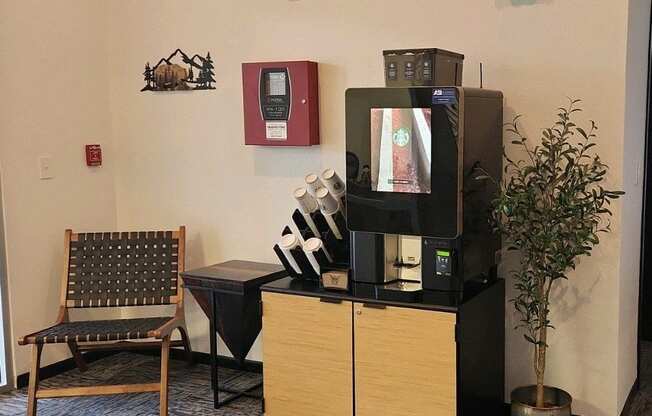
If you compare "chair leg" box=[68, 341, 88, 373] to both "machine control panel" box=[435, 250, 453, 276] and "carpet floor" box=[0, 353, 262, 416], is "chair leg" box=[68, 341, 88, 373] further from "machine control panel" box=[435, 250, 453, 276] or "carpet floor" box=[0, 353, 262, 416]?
"machine control panel" box=[435, 250, 453, 276]

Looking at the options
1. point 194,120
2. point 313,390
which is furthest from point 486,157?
point 194,120

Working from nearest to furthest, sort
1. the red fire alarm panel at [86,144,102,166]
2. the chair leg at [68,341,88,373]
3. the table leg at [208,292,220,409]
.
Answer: the table leg at [208,292,220,409] < the chair leg at [68,341,88,373] < the red fire alarm panel at [86,144,102,166]

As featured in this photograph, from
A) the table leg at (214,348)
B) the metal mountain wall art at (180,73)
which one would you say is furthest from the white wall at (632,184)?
the metal mountain wall art at (180,73)

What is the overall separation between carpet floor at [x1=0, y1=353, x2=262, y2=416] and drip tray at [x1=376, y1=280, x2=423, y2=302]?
1.03 metres

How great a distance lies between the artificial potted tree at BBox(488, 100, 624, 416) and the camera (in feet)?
9.86

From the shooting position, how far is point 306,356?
128 inches

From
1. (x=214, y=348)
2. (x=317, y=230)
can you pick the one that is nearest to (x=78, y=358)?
(x=214, y=348)

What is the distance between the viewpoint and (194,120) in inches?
169

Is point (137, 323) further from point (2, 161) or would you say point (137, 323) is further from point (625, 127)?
point (625, 127)

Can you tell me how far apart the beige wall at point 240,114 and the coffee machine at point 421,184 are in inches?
14.9

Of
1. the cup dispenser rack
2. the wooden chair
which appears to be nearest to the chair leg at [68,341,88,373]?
the wooden chair

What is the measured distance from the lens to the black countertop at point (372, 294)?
2.95 meters

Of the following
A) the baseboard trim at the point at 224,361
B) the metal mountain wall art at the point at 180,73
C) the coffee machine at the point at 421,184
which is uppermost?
the metal mountain wall art at the point at 180,73

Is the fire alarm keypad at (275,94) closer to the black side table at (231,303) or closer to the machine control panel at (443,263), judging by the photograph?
the black side table at (231,303)
